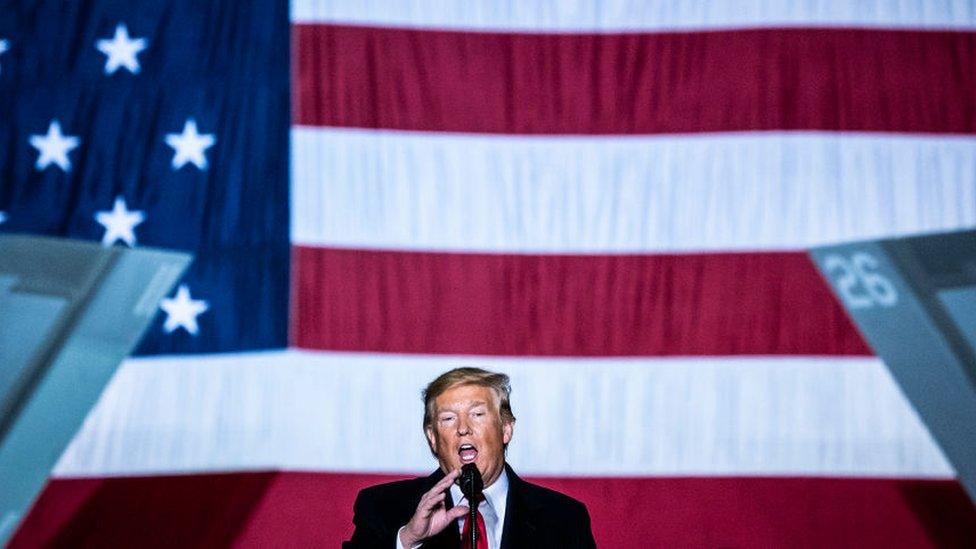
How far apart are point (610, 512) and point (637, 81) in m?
1.65

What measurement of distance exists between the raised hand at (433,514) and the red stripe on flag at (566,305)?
6.60ft

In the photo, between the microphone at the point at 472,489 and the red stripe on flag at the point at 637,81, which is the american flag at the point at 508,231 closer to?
the red stripe on flag at the point at 637,81

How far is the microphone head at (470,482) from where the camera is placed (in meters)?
2.13

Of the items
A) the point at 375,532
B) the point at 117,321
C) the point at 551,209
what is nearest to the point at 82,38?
the point at 117,321

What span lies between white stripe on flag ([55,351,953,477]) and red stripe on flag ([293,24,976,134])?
0.94m

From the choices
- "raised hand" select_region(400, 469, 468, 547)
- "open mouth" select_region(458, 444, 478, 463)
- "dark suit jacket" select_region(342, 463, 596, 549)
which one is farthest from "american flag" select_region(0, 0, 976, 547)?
"raised hand" select_region(400, 469, 468, 547)

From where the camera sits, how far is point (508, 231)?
4258mm

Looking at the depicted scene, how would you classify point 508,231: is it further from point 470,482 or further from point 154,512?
point 470,482

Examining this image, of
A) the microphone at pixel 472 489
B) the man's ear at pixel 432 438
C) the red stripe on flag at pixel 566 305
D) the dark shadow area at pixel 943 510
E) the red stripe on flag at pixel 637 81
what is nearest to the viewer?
the microphone at pixel 472 489

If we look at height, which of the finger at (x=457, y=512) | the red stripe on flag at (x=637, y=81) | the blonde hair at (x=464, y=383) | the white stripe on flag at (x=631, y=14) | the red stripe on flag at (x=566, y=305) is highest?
the white stripe on flag at (x=631, y=14)

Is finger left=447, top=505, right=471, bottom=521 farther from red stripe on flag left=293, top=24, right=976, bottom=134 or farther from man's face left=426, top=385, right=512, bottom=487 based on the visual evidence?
red stripe on flag left=293, top=24, right=976, bottom=134

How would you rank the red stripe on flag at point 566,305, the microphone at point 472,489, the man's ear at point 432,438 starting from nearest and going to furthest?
the microphone at point 472,489, the man's ear at point 432,438, the red stripe on flag at point 566,305

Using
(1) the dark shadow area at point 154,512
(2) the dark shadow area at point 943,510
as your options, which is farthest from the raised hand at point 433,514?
(2) the dark shadow area at point 943,510

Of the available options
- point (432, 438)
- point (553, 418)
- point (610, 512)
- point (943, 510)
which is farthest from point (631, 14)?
point (432, 438)
